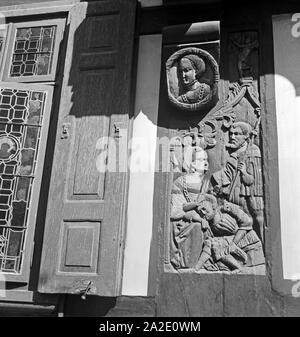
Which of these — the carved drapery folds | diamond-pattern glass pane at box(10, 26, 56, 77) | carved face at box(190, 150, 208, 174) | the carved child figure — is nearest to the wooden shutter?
diamond-pattern glass pane at box(10, 26, 56, 77)

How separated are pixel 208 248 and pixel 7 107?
223cm

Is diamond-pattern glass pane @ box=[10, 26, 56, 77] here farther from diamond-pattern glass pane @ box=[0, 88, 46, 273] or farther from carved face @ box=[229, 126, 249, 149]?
carved face @ box=[229, 126, 249, 149]

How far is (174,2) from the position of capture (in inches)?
153

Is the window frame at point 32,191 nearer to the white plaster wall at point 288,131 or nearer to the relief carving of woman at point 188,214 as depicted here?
the relief carving of woman at point 188,214

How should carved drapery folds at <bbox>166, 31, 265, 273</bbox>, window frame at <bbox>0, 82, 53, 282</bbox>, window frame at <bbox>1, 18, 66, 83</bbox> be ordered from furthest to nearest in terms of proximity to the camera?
window frame at <bbox>1, 18, 66, 83</bbox> < window frame at <bbox>0, 82, 53, 282</bbox> < carved drapery folds at <bbox>166, 31, 265, 273</bbox>

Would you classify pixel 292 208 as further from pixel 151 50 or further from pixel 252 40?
pixel 151 50

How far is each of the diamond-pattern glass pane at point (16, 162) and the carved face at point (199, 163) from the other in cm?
140

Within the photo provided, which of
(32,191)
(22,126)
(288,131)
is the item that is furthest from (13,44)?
(288,131)

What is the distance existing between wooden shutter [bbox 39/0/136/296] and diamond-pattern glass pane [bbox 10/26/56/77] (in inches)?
13.9

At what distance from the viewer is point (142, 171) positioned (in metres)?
3.66

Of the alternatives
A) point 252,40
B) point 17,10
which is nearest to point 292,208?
point 252,40

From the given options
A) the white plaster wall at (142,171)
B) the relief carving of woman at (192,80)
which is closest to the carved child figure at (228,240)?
the white plaster wall at (142,171)

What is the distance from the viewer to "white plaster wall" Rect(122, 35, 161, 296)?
3408 millimetres

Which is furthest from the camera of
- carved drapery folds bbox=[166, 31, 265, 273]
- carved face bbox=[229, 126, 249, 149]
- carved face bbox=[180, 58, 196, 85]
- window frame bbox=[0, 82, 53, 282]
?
carved face bbox=[180, 58, 196, 85]
